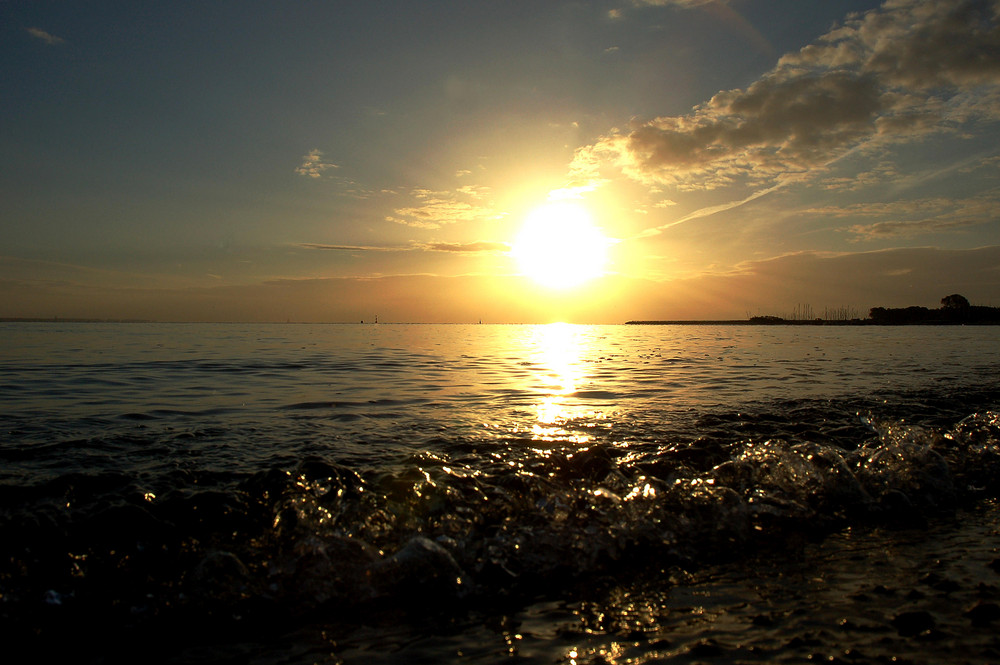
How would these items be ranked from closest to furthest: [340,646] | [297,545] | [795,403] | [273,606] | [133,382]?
[340,646], [273,606], [297,545], [795,403], [133,382]

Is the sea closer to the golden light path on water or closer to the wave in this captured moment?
the wave

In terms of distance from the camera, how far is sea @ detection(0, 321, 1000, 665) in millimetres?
3863

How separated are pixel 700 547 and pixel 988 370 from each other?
2399 centimetres

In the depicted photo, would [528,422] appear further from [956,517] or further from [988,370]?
[988,370]

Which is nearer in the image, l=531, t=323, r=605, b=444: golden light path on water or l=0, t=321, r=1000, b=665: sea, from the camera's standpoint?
l=0, t=321, r=1000, b=665: sea

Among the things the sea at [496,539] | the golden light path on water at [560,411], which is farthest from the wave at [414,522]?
the golden light path on water at [560,411]

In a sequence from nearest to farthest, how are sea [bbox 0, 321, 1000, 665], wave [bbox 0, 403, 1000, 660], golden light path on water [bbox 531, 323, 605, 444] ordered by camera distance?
sea [bbox 0, 321, 1000, 665]
wave [bbox 0, 403, 1000, 660]
golden light path on water [bbox 531, 323, 605, 444]

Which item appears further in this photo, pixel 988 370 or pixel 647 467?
pixel 988 370

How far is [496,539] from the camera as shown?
5.55m

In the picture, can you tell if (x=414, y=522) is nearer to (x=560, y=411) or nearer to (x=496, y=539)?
(x=496, y=539)

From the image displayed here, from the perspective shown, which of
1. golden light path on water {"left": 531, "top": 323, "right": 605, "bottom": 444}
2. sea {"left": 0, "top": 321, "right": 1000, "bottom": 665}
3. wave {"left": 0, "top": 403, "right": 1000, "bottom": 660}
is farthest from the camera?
golden light path on water {"left": 531, "top": 323, "right": 605, "bottom": 444}

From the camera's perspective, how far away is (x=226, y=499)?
631 cm

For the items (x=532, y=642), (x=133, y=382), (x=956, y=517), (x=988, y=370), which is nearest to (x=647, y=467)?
(x=956, y=517)

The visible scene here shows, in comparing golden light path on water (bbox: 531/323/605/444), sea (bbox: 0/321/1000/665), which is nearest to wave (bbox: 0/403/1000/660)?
sea (bbox: 0/321/1000/665)
